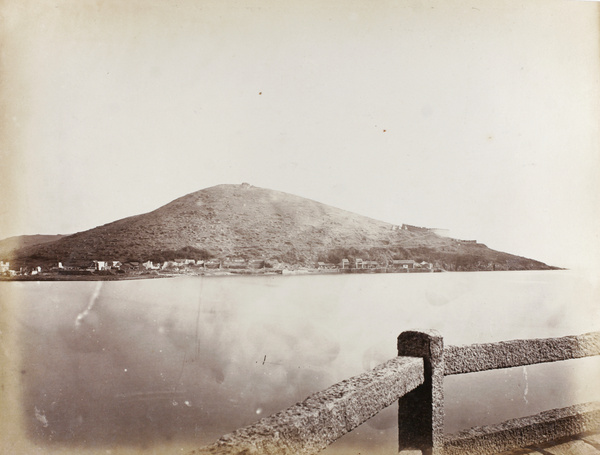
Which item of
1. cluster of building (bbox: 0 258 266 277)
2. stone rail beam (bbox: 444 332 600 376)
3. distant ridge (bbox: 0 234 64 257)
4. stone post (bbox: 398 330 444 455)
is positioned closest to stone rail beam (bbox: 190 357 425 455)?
stone post (bbox: 398 330 444 455)

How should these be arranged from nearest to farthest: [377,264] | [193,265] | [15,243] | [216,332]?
[15,243]
[193,265]
[377,264]
[216,332]

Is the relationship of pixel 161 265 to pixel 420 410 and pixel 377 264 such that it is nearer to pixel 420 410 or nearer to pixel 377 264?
pixel 377 264

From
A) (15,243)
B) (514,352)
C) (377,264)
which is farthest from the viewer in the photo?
(377,264)

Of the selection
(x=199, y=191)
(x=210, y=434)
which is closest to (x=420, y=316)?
(x=199, y=191)

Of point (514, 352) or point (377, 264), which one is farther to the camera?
point (377, 264)

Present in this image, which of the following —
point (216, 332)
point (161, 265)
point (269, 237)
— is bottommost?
point (216, 332)

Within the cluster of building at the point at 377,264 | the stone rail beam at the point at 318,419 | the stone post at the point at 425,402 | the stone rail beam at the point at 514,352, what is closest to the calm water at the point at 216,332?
the cluster of building at the point at 377,264

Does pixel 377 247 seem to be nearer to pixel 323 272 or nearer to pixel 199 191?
pixel 323 272

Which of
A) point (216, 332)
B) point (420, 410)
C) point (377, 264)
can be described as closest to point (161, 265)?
point (216, 332)
